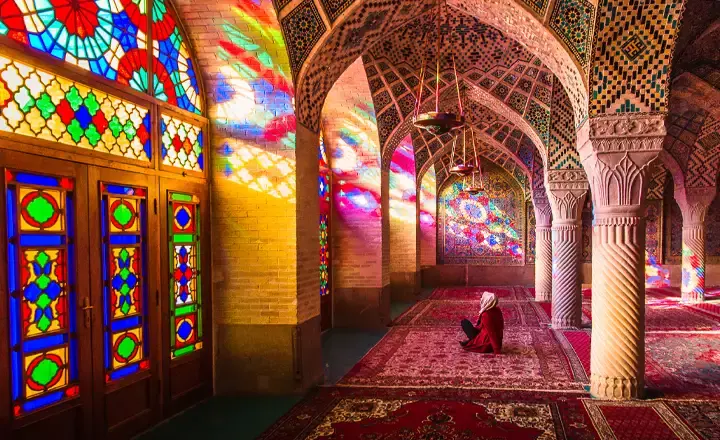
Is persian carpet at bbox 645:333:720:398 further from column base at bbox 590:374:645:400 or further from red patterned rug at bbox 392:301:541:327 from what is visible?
red patterned rug at bbox 392:301:541:327

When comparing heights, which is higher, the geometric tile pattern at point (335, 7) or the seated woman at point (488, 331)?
the geometric tile pattern at point (335, 7)

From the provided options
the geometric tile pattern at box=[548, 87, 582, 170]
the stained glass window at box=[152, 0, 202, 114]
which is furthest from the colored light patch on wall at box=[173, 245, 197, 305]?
the geometric tile pattern at box=[548, 87, 582, 170]

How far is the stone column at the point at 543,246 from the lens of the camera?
12234mm

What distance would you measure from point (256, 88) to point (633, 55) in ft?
11.3

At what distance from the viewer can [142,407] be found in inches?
169

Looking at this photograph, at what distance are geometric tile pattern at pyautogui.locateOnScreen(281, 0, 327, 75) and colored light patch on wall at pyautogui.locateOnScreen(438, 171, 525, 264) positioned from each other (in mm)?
12705

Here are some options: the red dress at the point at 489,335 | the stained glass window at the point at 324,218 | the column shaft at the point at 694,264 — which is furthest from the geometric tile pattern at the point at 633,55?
the column shaft at the point at 694,264

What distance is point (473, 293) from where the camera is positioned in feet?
48.8

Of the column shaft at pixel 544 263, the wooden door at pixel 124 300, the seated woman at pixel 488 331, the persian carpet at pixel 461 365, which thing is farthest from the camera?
the column shaft at pixel 544 263

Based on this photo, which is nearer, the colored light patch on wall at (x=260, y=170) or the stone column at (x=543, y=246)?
the colored light patch on wall at (x=260, y=170)

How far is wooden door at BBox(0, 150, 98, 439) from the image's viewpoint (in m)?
3.16

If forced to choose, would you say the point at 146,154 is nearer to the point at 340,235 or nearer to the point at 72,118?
the point at 72,118

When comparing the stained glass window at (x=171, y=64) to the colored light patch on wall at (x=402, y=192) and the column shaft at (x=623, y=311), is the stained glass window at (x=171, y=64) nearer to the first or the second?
A: the column shaft at (x=623, y=311)

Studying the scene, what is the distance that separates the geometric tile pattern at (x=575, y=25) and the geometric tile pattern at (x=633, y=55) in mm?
108
